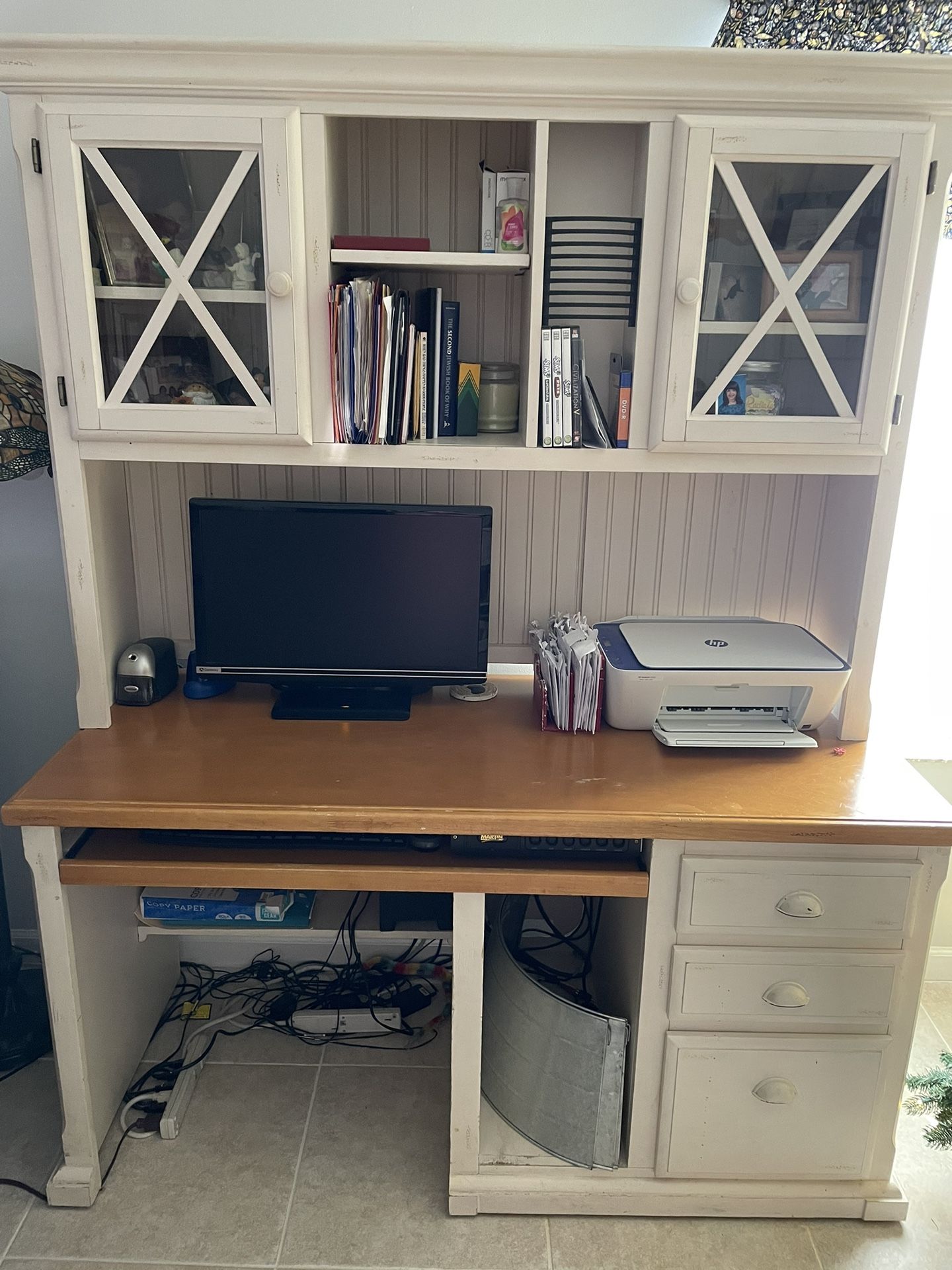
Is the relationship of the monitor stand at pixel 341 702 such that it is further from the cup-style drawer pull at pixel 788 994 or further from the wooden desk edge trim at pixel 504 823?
the cup-style drawer pull at pixel 788 994

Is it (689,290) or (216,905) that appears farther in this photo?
(216,905)

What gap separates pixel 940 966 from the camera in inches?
92.0

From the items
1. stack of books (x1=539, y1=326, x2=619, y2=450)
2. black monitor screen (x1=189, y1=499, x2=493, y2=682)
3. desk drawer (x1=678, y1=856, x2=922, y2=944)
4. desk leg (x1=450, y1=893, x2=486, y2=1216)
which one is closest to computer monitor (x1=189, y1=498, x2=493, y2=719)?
black monitor screen (x1=189, y1=499, x2=493, y2=682)

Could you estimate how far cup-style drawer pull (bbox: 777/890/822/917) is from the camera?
5.07 feet

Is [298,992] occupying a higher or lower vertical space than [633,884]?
lower

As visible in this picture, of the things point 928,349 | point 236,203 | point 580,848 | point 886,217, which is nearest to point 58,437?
point 236,203

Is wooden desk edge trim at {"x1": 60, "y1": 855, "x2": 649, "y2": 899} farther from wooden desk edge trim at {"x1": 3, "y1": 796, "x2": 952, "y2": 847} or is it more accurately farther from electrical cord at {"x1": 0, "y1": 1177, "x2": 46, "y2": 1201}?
electrical cord at {"x1": 0, "y1": 1177, "x2": 46, "y2": 1201}

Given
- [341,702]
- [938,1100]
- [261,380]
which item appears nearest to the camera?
[938,1100]

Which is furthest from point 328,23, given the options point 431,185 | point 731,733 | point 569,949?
point 569,949

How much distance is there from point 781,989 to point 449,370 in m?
1.24

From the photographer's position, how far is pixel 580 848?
1577 millimetres

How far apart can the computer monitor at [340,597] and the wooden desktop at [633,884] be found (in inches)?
7.4

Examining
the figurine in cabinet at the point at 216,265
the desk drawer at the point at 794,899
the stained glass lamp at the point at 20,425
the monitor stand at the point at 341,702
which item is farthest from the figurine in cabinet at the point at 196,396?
the desk drawer at the point at 794,899

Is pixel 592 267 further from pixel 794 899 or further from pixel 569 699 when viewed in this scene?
pixel 794 899
